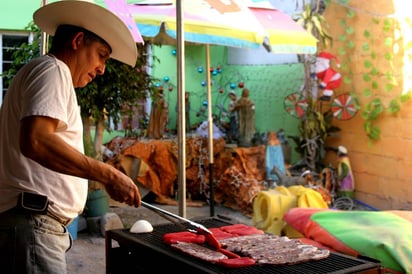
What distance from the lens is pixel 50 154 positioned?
1711 millimetres

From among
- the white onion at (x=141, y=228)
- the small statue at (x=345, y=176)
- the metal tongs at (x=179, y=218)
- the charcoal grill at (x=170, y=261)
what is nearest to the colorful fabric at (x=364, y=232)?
the charcoal grill at (x=170, y=261)

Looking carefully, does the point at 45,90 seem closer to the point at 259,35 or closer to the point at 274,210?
the point at 274,210

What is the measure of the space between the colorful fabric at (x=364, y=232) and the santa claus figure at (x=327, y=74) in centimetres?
357

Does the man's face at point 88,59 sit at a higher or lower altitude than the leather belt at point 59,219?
higher

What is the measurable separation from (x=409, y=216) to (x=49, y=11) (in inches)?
110

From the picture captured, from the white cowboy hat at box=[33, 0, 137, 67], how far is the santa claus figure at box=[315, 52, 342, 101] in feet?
17.4

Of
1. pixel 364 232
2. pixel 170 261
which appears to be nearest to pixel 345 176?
pixel 364 232

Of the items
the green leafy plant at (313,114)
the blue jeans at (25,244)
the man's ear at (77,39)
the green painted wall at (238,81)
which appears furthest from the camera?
the green painted wall at (238,81)

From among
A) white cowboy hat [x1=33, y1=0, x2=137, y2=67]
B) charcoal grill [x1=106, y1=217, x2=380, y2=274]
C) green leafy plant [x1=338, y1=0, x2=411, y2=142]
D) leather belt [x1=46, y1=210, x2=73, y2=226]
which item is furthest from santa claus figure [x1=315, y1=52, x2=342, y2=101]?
leather belt [x1=46, y1=210, x2=73, y2=226]

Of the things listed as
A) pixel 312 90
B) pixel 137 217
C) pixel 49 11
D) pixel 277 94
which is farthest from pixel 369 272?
pixel 277 94

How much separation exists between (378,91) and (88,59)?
563 centimetres

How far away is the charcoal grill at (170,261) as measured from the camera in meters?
1.97

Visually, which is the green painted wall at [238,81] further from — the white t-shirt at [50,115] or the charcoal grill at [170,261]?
the white t-shirt at [50,115]

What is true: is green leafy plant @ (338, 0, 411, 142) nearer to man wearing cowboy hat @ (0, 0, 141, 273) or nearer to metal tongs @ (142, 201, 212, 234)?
metal tongs @ (142, 201, 212, 234)
